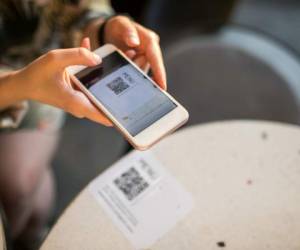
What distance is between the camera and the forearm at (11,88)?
708mm

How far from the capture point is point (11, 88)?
0.73 m

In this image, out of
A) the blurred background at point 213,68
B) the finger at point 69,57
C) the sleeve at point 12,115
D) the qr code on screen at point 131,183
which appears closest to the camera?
the finger at point 69,57

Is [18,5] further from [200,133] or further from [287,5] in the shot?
[287,5]

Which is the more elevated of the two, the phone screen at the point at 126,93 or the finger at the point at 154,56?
the finger at the point at 154,56

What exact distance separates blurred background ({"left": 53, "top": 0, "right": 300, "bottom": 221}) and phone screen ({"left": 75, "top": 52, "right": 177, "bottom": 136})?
16.3 inches

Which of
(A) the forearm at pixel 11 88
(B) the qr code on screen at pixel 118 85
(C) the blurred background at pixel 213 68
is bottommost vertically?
(C) the blurred background at pixel 213 68

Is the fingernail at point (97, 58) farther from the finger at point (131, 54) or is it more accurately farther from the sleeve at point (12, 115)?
the sleeve at point (12, 115)

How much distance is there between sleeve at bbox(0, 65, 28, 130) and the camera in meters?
0.86

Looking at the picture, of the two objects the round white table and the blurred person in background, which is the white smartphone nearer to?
the blurred person in background

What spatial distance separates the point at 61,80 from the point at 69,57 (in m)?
0.04

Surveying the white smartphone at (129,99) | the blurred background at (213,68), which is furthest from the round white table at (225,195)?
the blurred background at (213,68)

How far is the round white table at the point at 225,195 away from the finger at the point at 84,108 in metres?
0.16

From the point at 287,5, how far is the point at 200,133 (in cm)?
111

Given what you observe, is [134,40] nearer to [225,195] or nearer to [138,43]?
[138,43]
